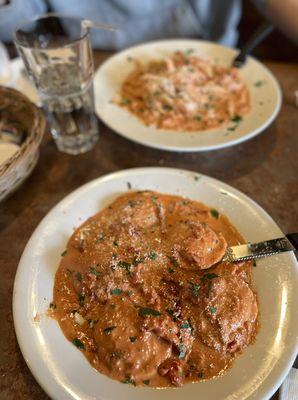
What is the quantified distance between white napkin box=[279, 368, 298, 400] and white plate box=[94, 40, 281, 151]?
86 cm

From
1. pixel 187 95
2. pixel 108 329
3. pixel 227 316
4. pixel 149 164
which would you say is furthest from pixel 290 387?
pixel 187 95

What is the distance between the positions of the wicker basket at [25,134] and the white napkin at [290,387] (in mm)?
1049

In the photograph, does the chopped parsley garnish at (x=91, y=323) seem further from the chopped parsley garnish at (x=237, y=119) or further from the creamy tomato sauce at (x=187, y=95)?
the chopped parsley garnish at (x=237, y=119)

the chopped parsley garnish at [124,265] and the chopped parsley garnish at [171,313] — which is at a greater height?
the chopped parsley garnish at [124,265]

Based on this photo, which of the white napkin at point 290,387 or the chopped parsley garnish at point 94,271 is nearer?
the white napkin at point 290,387

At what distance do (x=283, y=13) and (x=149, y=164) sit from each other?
1.13 meters

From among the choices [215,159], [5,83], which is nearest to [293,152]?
[215,159]

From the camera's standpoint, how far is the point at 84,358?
1.02m

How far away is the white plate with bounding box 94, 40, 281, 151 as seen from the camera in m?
1.58

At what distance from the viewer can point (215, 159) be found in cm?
165

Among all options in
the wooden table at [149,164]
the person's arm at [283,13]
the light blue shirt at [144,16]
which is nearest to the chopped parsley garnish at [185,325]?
the wooden table at [149,164]

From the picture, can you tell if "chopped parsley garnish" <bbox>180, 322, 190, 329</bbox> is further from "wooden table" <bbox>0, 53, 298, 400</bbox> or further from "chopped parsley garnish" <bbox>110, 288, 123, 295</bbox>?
"wooden table" <bbox>0, 53, 298, 400</bbox>

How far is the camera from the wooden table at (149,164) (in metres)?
1.42

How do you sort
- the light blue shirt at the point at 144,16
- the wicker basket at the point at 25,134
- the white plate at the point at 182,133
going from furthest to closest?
the light blue shirt at the point at 144,16 < the white plate at the point at 182,133 < the wicker basket at the point at 25,134
